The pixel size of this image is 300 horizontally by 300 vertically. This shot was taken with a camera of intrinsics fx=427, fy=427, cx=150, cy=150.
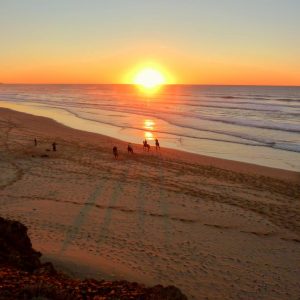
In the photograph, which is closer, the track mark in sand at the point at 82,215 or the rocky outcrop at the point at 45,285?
the rocky outcrop at the point at 45,285

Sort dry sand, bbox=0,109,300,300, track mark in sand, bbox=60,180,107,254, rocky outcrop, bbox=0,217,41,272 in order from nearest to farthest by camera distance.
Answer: rocky outcrop, bbox=0,217,41,272 → dry sand, bbox=0,109,300,300 → track mark in sand, bbox=60,180,107,254

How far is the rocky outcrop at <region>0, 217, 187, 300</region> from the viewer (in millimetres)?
5508

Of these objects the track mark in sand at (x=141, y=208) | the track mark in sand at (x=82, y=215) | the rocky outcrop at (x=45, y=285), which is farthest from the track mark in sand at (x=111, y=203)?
the rocky outcrop at (x=45, y=285)

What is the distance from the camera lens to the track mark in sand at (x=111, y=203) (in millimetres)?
11383

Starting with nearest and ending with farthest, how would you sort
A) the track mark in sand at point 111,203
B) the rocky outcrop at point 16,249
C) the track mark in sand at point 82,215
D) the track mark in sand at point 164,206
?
1. the rocky outcrop at point 16,249
2. the track mark in sand at point 82,215
3. the track mark in sand at point 111,203
4. the track mark in sand at point 164,206

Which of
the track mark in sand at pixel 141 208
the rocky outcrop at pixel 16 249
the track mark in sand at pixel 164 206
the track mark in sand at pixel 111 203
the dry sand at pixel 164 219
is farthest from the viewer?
the track mark in sand at pixel 141 208

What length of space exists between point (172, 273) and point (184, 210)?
4555mm

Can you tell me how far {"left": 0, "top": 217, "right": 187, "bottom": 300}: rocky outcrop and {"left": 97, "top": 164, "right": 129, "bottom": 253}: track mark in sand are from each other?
130 inches

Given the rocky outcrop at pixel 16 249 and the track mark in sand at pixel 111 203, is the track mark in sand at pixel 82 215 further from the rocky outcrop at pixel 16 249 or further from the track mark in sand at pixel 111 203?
the rocky outcrop at pixel 16 249

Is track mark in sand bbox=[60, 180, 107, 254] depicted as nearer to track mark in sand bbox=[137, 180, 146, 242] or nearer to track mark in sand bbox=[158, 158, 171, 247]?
track mark in sand bbox=[137, 180, 146, 242]

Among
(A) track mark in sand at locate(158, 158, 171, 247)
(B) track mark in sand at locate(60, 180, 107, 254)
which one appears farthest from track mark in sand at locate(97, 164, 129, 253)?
(A) track mark in sand at locate(158, 158, 171, 247)

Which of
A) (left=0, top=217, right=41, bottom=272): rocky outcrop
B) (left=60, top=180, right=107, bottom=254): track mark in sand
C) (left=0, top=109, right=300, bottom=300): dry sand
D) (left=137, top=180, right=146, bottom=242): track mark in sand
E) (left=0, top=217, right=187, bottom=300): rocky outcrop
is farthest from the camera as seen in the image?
(left=137, top=180, right=146, bottom=242): track mark in sand

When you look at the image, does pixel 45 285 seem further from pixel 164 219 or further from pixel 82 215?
pixel 164 219

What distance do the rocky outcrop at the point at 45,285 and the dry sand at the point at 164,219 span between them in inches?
71.9
